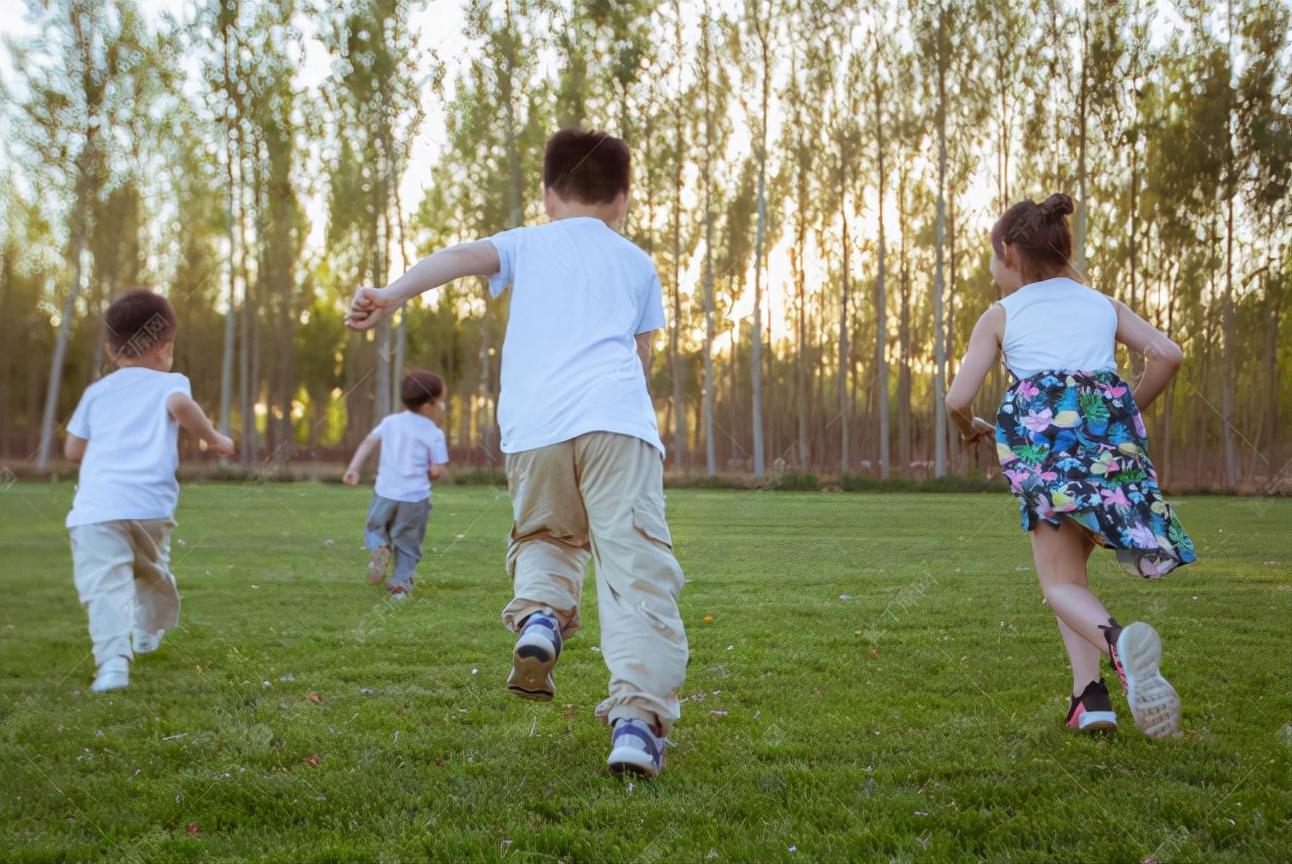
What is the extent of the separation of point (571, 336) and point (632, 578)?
63cm

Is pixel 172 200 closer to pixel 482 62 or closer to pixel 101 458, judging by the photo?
pixel 101 458

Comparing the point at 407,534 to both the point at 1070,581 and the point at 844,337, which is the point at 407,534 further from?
the point at 1070,581

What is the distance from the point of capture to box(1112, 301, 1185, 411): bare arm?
3066 millimetres

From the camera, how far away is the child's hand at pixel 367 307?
8.10ft

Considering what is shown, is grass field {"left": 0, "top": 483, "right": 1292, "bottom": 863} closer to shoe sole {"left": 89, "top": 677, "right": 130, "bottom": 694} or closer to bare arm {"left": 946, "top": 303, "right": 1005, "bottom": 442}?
shoe sole {"left": 89, "top": 677, "right": 130, "bottom": 694}

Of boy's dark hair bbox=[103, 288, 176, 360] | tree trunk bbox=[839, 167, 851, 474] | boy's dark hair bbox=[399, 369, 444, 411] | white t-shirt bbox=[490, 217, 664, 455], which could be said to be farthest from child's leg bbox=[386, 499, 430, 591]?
white t-shirt bbox=[490, 217, 664, 455]

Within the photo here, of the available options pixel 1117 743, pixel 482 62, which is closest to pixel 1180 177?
pixel 1117 743

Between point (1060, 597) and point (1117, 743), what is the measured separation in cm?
41

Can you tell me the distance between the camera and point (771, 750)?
2.95 m

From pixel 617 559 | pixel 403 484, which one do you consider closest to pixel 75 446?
pixel 617 559

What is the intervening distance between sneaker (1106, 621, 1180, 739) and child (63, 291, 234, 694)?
3.26 m

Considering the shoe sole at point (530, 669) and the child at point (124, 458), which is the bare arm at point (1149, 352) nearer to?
the shoe sole at point (530, 669)

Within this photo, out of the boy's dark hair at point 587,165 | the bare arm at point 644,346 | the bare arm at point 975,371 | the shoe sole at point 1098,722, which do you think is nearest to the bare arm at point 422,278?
the boy's dark hair at point 587,165

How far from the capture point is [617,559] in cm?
274
